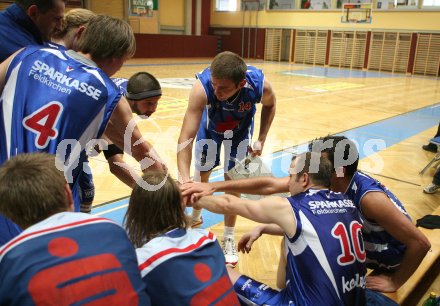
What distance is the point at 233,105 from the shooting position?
3.80 m

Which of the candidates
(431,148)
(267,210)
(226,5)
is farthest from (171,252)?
(226,5)

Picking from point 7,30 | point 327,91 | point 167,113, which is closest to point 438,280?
point 7,30

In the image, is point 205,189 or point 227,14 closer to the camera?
point 205,189

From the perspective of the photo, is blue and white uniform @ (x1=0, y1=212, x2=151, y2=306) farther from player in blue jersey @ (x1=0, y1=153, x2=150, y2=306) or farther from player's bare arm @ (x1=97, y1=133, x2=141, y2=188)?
player's bare arm @ (x1=97, y1=133, x2=141, y2=188)

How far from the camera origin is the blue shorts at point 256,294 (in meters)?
2.34

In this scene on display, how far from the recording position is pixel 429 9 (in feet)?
66.4

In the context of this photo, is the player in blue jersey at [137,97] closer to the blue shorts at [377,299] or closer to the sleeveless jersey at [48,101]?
the sleeveless jersey at [48,101]

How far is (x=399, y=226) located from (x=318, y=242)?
0.74 meters

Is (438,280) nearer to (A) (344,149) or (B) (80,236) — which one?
(A) (344,149)

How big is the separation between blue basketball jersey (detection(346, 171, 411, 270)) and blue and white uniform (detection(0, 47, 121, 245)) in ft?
5.15

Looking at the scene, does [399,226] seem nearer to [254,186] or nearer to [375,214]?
[375,214]

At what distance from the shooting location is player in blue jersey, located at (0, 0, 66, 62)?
2121mm

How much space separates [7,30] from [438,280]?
3736 mm

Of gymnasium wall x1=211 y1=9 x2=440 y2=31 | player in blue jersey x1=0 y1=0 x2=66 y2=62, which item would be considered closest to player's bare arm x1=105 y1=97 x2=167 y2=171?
player in blue jersey x1=0 y1=0 x2=66 y2=62
